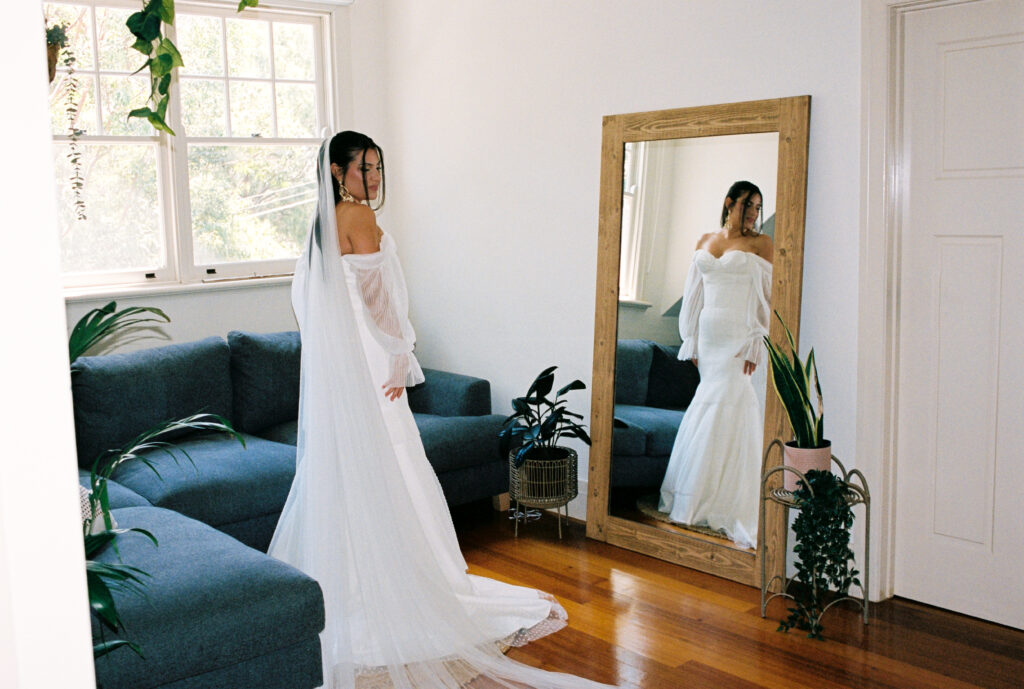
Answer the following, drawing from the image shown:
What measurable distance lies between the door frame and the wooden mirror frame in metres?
0.25

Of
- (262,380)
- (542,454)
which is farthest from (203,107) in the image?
(542,454)

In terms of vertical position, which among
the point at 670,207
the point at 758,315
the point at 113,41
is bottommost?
the point at 758,315

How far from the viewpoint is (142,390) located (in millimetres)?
4188

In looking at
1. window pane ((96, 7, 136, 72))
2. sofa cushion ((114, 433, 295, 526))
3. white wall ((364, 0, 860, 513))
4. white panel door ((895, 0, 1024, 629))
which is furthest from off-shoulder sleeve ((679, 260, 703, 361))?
Result: window pane ((96, 7, 136, 72))

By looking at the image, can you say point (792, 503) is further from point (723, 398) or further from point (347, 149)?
A: point (347, 149)

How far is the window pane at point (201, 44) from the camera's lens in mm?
4910

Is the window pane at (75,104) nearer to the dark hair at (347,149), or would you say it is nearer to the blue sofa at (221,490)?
the blue sofa at (221,490)

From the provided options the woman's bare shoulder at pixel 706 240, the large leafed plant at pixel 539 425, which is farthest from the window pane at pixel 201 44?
the woman's bare shoulder at pixel 706 240

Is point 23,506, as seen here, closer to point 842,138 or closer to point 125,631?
point 125,631

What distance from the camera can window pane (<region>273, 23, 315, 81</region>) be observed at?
5203 millimetres

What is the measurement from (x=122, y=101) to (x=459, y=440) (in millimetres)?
2379

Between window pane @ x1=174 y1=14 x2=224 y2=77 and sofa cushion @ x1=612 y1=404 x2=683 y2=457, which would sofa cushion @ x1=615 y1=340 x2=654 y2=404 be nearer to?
sofa cushion @ x1=612 y1=404 x2=683 y2=457

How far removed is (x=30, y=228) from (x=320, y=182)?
9.06 ft

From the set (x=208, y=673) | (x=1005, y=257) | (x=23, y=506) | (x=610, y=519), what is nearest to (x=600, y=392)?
(x=610, y=519)
